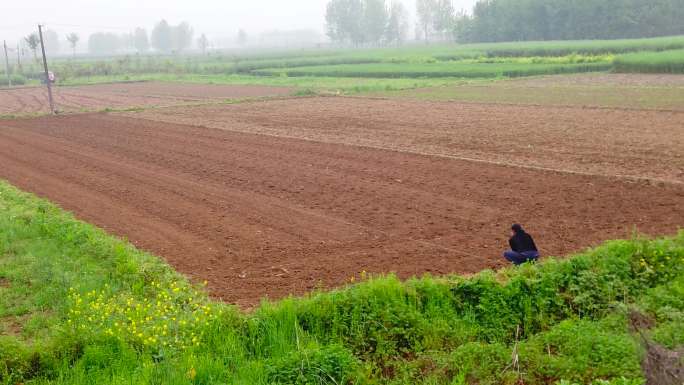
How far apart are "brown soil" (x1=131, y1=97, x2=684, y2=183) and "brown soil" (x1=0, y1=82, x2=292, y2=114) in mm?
8048

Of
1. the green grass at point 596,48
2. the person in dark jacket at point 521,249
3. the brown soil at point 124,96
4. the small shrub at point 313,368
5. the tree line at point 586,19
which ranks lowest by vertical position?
the brown soil at point 124,96

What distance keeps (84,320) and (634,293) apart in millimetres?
7180

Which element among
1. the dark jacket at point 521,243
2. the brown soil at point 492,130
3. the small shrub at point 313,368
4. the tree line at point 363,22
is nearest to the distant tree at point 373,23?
the tree line at point 363,22

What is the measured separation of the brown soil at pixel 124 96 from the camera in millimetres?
43638

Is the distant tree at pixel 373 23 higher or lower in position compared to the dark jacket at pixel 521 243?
higher

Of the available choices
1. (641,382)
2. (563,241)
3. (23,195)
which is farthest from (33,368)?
(23,195)

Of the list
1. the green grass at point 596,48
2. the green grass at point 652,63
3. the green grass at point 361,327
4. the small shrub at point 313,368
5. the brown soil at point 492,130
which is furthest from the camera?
the green grass at point 596,48

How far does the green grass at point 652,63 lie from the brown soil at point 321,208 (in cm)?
3479

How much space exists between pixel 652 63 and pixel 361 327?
4786 centimetres

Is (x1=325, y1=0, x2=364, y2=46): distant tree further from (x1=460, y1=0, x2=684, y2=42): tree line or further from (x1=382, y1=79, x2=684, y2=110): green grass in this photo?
(x1=382, y1=79, x2=684, y2=110): green grass

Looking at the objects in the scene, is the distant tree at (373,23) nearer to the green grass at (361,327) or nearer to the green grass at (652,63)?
the green grass at (652,63)

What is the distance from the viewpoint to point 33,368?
772 centimetres

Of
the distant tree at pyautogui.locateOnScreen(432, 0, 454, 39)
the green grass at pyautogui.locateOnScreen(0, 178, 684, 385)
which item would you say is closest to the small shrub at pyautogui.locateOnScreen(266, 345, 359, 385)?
the green grass at pyautogui.locateOnScreen(0, 178, 684, 385)

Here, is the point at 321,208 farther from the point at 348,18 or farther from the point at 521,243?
the point at 348,18
